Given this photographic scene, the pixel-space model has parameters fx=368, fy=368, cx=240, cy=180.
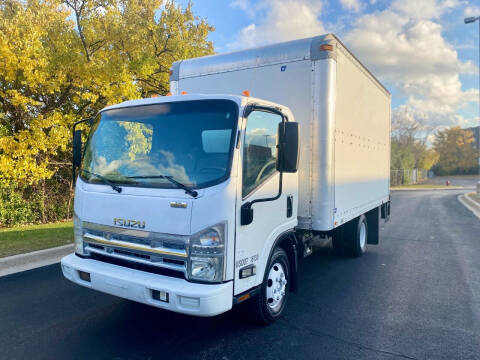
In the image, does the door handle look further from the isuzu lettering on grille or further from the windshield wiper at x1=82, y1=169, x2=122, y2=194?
the windshield wiper at x1=82, y1=169, x2=122, y2=194

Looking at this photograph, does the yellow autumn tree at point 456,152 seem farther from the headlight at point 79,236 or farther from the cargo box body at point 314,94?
the headlight at point 79,236

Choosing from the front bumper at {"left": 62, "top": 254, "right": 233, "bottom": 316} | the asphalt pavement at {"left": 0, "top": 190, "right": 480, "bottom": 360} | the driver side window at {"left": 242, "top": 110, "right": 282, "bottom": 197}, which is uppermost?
the driver side window at {"left": 242, "top": 110, "right": 282, "bottom": 197}

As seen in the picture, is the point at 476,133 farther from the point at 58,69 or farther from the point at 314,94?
the point at 314,94

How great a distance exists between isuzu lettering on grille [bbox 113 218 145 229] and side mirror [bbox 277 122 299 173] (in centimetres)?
140

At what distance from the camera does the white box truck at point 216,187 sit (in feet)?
10.2

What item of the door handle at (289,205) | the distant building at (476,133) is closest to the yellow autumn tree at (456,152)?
the distant building at (476,133)

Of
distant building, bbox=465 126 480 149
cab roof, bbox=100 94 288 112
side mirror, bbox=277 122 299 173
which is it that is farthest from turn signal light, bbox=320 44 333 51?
distant building, bbox=465 126 480 149

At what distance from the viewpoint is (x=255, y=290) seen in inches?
140

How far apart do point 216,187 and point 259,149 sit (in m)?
0.71

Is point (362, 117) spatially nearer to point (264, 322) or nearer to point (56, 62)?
point (264, 322)

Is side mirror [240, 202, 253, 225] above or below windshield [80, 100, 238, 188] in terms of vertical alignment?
below

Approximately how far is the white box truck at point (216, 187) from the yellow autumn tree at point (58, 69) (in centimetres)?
605

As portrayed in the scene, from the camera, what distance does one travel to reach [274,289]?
3.98 m

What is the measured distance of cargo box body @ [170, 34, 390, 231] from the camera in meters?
4.59
